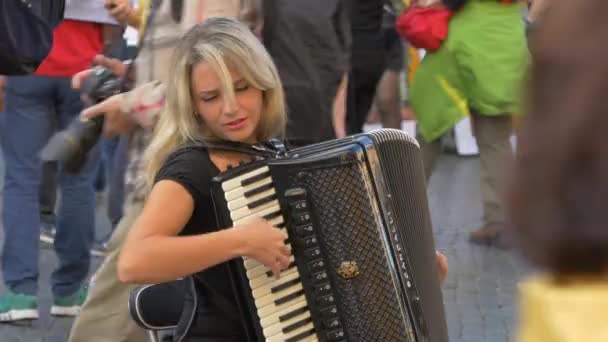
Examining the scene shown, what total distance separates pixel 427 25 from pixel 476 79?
0.35 metres

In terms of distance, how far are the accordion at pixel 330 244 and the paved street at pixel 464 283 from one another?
112 cm

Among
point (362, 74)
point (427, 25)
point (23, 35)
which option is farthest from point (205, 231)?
point (362, 74)

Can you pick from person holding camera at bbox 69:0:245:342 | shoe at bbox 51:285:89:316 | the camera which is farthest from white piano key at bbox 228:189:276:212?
shoe at bbox 51:285:89:316

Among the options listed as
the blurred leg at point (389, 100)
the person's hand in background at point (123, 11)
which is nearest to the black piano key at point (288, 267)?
the person's hand in background at point (123, 11)

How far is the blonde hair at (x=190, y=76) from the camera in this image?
3211 millimetres

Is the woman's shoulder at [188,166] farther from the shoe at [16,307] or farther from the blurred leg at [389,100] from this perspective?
the blurred leg at [389,100]

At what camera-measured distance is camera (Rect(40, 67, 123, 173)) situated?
3.96 m

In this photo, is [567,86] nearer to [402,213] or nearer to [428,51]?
[402,213]

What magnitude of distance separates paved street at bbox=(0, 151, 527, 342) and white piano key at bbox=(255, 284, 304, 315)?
4.40 feet

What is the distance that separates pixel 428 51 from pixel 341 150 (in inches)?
139

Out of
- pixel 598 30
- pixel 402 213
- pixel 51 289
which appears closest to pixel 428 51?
pixel 51 289

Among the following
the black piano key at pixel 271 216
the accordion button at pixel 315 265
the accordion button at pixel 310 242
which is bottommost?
the accordion button at pixel 315 265

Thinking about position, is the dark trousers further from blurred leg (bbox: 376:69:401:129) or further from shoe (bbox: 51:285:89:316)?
shoe (bbox: 51:285:89:316)

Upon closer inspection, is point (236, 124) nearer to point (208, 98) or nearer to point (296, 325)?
point (208, 98)
